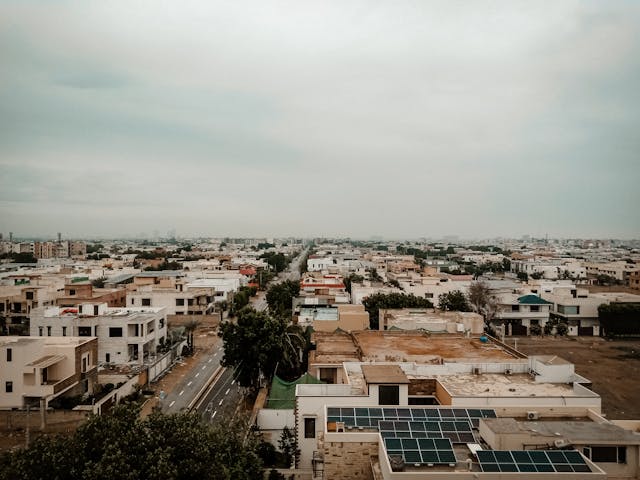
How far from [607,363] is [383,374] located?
847 inches

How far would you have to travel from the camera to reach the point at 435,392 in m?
13.4

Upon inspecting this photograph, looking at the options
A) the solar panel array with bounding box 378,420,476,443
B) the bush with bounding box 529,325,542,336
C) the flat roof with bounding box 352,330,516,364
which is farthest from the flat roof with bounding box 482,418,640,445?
the bush with bounding box 529,325,542,336

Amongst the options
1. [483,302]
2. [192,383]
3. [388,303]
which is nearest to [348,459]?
[192,383]

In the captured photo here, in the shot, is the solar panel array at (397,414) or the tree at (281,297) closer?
the solar panel array at (397,414)

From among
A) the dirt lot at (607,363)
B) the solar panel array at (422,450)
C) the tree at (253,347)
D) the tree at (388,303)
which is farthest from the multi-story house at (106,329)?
the dirt lot at (607,363)

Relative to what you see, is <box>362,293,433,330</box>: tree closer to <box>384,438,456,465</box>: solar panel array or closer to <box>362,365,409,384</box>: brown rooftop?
<box>362,365,409,384</box>: brown rooftop

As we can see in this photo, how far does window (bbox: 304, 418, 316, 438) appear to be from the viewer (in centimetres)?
1284

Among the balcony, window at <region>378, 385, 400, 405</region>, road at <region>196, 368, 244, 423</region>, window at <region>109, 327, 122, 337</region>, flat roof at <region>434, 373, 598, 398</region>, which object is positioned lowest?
road at <region>196, 368, 244, 423</region>

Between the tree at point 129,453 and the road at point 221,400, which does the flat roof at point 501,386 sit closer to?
the tree at point 129,453

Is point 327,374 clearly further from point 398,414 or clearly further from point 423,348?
point 398,414

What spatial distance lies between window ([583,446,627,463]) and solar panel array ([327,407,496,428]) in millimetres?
2176

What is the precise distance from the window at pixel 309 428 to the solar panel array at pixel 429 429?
11.4 feet

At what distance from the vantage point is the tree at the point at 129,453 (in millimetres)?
8070

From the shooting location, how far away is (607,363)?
26719 mm
